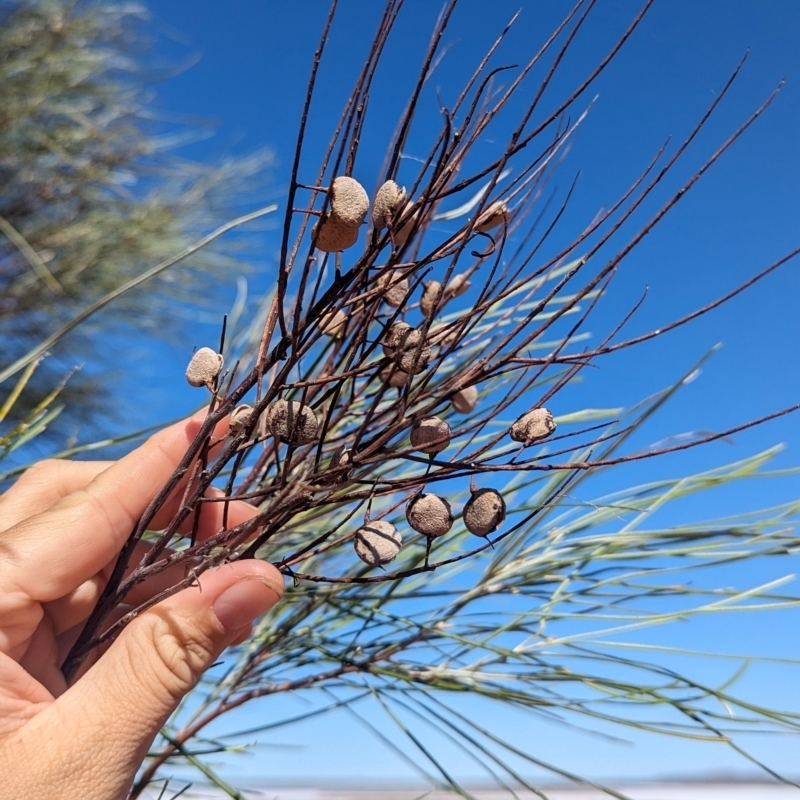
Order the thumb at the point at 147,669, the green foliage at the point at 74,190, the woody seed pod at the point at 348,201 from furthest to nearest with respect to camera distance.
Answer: the green foliage at the point at 74,190 → the thumb at the point at 147,669 → the woody seed pod at the point at 348,201

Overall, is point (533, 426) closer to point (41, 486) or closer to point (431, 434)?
point (431, 434)

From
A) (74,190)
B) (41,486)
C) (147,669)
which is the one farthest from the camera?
(74,190)

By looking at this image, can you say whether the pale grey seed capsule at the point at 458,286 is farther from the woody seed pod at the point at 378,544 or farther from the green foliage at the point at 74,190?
the green foliage at the point at 74,190

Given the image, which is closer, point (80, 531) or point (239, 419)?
point (239, 419)

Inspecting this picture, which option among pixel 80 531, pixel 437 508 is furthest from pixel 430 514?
pixel 80 531

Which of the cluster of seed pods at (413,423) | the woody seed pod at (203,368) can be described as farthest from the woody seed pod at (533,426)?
the woody seed pod at (203,368)

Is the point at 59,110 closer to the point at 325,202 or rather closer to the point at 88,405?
the point at 88,405

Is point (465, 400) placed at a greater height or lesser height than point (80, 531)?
greater
